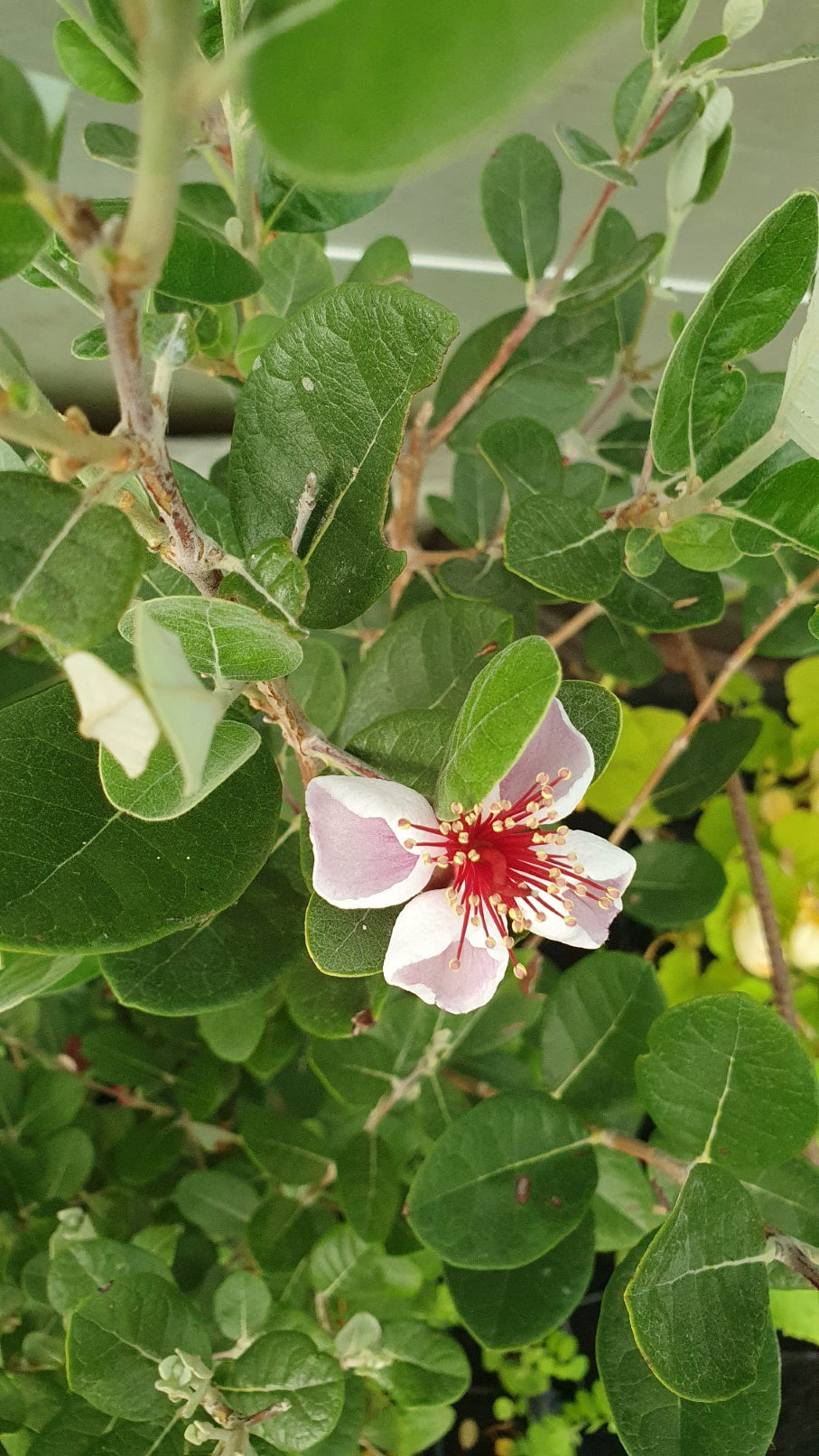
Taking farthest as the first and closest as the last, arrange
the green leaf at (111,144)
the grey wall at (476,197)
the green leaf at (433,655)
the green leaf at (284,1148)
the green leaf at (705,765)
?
1. the green leaf at (705,765)
2. the green leaf at (284,1148)
3. the grey wall at (476,197)
4. the green leaf at (433,655)
5. the green leaf at (111,144)

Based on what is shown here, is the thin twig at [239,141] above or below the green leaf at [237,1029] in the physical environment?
above

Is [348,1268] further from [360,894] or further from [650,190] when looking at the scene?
[650,190]

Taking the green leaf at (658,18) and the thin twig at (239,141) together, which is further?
the green leaf at (658,18)

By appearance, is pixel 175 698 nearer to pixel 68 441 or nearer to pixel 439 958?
pixel 68 441

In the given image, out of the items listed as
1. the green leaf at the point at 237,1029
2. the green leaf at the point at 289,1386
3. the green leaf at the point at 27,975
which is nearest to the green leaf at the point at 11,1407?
the green leaf at the point at 289,1386

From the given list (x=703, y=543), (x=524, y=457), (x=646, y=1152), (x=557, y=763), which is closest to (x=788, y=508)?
(x=703, y=543)

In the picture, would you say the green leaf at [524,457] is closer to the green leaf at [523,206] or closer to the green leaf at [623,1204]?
the green leaf at [523,206]
